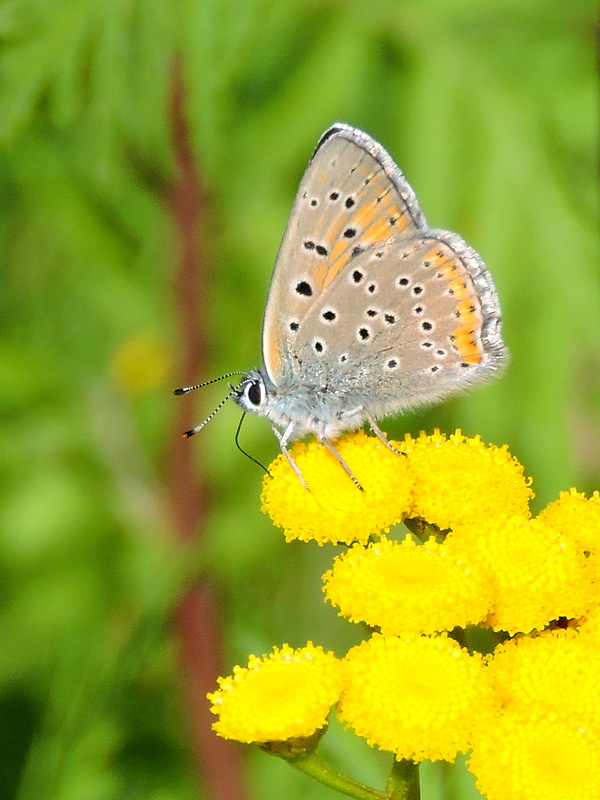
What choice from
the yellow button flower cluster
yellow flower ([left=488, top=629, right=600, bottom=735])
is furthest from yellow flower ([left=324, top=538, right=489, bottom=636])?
yellow flower ([left=488, top=629, right=600, bottom=735])

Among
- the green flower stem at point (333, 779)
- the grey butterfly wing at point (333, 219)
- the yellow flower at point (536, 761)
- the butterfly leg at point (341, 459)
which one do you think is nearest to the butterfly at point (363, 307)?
the grey butterfly wing at point (333, 219)

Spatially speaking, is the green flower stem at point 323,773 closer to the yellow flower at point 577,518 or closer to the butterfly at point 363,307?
the yellow flower at point 577,518

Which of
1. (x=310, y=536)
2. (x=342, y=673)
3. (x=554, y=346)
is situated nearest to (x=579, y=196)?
(x=554, y=346)

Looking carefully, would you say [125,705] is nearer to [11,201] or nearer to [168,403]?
[168,403]

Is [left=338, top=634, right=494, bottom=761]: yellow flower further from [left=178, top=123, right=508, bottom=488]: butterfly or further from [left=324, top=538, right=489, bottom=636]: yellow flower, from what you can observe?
[left=178, top=123, right=508, bottom=488]: butterfly

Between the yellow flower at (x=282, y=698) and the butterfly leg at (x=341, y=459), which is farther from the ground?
the butterfly leg at (x=341, y=459)
